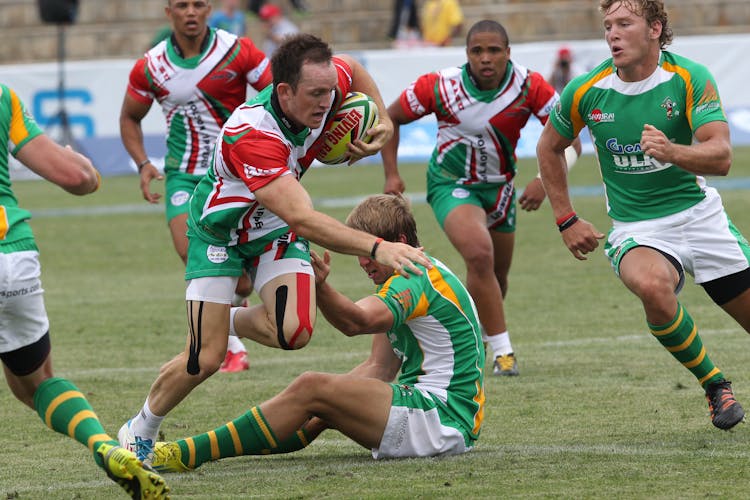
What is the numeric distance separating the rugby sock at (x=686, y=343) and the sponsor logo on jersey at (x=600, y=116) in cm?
95

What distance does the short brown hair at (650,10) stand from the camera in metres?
6.63

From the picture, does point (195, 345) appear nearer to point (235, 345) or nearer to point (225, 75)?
point (235, 345)

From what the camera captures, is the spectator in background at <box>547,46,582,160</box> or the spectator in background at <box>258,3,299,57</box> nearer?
the spectator in background at <box>547,46,582,160</box>

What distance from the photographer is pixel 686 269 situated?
6.78 m

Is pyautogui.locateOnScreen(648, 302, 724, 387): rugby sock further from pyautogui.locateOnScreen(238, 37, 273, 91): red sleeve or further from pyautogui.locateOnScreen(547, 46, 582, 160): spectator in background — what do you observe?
pyautogui.locateOnScreen(547, 46, 582, 160): spectator in background

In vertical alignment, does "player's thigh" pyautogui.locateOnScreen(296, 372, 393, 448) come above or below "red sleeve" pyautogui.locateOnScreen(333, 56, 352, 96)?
below

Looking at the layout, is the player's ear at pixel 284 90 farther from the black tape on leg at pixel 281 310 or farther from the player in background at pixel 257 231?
the black tape on leg at pixel 281 310

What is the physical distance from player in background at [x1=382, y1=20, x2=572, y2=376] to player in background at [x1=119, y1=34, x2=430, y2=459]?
8.31 ft

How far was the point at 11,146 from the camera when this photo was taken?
5301mm

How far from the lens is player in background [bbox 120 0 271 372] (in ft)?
29.5

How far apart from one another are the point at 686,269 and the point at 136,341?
15.3ft

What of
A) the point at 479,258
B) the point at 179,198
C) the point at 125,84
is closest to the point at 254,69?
the point at 179,198

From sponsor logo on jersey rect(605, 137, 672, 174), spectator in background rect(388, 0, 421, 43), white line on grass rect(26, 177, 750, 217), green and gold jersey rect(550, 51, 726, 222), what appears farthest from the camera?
spectator in background rect(388, 0, 421, 43)

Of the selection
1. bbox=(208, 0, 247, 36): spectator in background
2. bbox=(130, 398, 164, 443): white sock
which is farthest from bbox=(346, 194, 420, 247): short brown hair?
bbox=(208, 0, 247, 36): spectator in background
